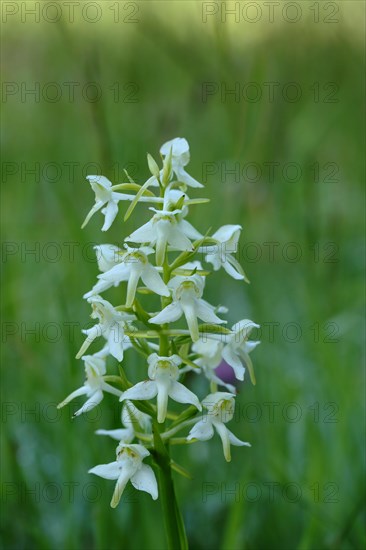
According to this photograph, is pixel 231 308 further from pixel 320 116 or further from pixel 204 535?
pixel 320 116

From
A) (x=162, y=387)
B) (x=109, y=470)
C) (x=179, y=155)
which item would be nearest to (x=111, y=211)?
(x=179, y=155)

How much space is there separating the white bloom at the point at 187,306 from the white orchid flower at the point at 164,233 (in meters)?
0.07

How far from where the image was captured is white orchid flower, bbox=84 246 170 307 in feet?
5.43

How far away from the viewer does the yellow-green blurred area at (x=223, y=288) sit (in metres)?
2.56

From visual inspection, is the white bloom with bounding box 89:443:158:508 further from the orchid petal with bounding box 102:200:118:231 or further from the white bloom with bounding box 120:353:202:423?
the orchid petal with bounding box 102:200:118:231

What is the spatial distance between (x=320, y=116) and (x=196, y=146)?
4.59ft

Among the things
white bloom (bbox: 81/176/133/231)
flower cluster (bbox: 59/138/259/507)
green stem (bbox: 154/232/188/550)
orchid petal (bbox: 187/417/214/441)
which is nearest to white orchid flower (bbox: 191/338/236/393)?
flower cluster (bbox: 59/138/259/507)

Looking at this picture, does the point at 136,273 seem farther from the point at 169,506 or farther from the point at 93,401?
the point at 169,506

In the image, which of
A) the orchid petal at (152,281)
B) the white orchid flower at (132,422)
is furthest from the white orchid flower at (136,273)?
the white orchid flower at (132,422)

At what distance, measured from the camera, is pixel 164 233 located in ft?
5.41

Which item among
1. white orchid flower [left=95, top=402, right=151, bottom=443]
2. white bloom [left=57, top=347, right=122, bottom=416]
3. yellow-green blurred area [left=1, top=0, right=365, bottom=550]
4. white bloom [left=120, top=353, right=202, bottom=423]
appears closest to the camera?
white bloom [left=120, top=353, right=202, bottom=423]

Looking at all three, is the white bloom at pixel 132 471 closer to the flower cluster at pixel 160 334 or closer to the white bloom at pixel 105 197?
the flower cluster at pixel 160 334

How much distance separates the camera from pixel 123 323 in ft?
5.66

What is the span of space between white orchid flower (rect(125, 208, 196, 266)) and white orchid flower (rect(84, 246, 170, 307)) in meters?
0.03
